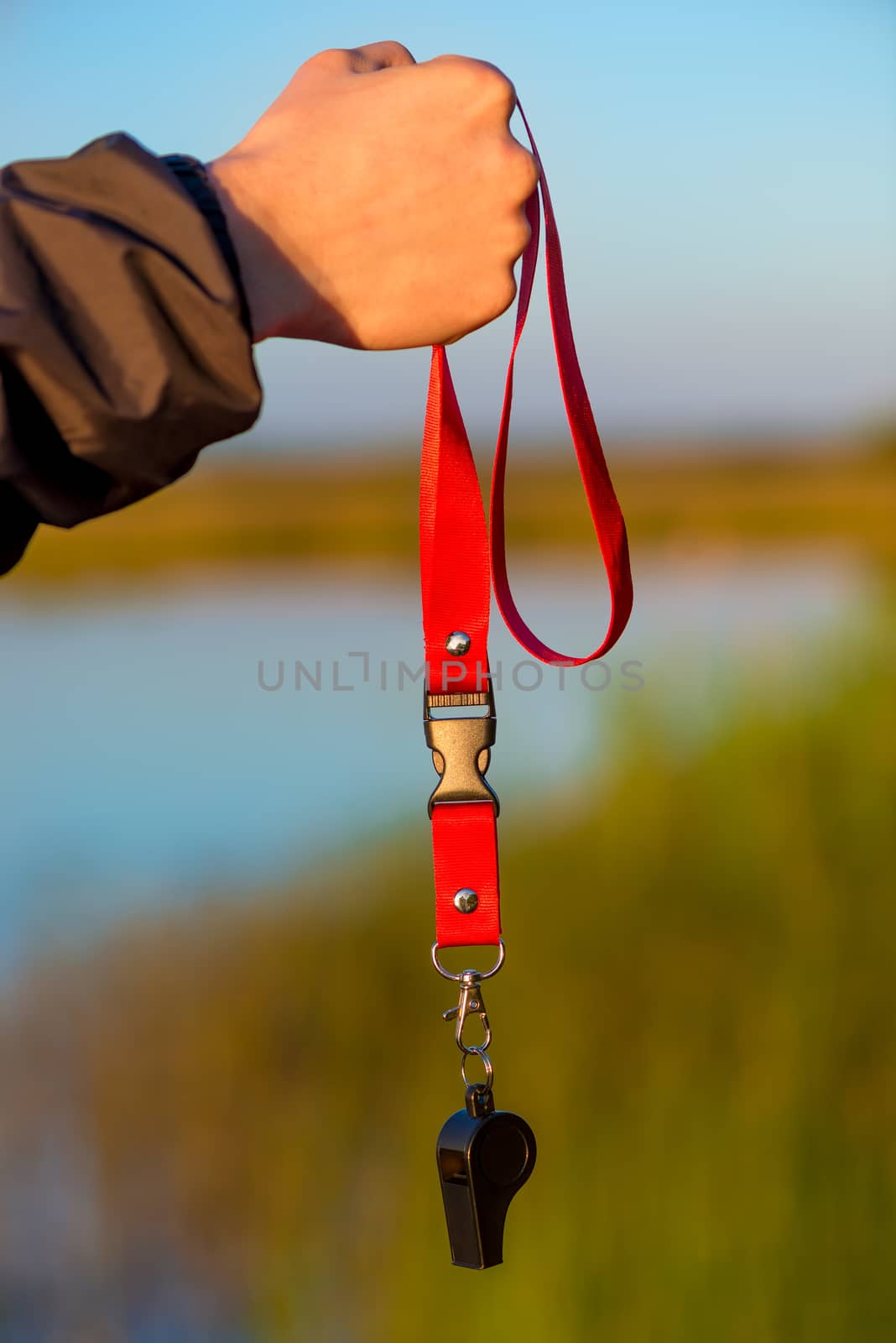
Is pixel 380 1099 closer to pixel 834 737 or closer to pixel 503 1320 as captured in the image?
pixel 503 1320

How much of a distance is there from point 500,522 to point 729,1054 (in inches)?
101

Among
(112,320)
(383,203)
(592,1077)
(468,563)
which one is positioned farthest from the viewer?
(592,1077)

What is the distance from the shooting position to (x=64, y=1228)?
190 inches

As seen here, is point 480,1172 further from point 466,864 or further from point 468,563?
point 468,563

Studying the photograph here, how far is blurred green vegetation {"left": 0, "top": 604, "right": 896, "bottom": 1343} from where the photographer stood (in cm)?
310

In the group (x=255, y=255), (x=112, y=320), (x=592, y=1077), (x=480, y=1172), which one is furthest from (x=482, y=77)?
(x=592, y=1077)

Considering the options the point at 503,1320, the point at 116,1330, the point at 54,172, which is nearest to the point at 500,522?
the point at 54,172

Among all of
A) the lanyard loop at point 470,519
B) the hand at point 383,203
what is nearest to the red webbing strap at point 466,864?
the lanyard loop at point 470,519

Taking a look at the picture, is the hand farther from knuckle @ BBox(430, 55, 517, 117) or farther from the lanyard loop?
the lanyard loop

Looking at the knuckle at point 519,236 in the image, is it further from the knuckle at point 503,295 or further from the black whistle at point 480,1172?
the black whistle at point 480,1172

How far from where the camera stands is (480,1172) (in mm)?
1331

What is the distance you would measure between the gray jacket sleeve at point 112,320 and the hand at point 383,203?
73 millimetres

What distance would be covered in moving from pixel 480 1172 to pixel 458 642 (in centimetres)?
54

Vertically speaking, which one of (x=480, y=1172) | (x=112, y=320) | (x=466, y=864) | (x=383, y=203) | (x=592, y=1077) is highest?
(x=383, y=203)
